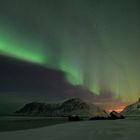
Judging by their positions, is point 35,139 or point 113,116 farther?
point 113,116

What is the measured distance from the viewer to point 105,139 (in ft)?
64.9

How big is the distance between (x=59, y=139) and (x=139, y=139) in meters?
6.10

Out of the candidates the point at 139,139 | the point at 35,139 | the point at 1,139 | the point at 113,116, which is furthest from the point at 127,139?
the point at 113,116

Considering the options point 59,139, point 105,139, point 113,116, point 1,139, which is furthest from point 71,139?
point 113,116

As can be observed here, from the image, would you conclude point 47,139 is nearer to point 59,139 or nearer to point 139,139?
point 59,139

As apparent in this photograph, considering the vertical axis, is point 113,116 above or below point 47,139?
above

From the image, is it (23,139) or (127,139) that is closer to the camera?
(127,139)

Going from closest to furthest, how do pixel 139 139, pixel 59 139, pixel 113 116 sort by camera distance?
1. pixel 139 139
2. pixel 59 139
3. pixel 113 116

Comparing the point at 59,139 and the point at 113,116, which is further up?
the point at 113,116

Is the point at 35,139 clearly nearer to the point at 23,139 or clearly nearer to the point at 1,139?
the point at 23,139

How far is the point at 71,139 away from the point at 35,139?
288 centimetres

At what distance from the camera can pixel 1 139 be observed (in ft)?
69.9

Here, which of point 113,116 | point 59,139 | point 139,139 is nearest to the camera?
point 139,139

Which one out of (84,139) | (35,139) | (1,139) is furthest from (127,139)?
(1,139)
